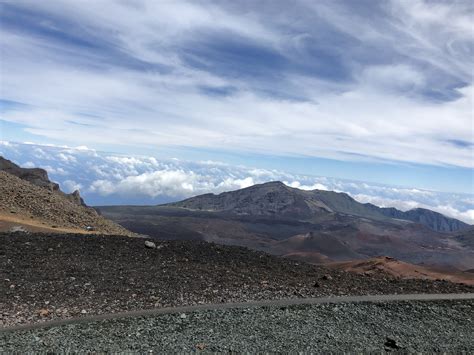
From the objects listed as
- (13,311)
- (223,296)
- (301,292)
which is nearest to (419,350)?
(301,292)

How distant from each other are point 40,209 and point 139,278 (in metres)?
30.0

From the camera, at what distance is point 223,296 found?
632 inches

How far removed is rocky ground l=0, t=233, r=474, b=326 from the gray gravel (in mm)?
1641

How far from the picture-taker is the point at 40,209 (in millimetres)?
42969

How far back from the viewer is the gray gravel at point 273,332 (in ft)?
39.0

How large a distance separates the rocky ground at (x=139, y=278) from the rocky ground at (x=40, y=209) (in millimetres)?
19498

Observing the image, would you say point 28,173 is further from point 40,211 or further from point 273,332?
point 273,332

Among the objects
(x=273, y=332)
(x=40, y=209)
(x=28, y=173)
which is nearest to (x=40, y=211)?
Result: (x=40, y=209)

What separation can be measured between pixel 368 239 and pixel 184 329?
563ft

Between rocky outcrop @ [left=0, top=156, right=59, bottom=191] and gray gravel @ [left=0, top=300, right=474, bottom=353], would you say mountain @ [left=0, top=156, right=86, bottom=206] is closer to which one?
rocky outcrop @ [left=0, top=156, right=59, bottom=191]

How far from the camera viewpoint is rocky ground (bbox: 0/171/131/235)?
40.2 meters

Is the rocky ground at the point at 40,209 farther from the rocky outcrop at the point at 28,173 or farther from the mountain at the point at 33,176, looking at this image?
the rocky outcrop at the point at 28,173

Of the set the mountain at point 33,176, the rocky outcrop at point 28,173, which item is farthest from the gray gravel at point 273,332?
the rocky outcrop at point 28,173

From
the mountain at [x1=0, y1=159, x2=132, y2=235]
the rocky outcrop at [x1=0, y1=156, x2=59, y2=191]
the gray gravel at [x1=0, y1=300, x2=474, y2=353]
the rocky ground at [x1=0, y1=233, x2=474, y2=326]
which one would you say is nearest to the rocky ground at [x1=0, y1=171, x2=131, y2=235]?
the mountain at [x1=0, y1=159, x2=132, y2=235]
